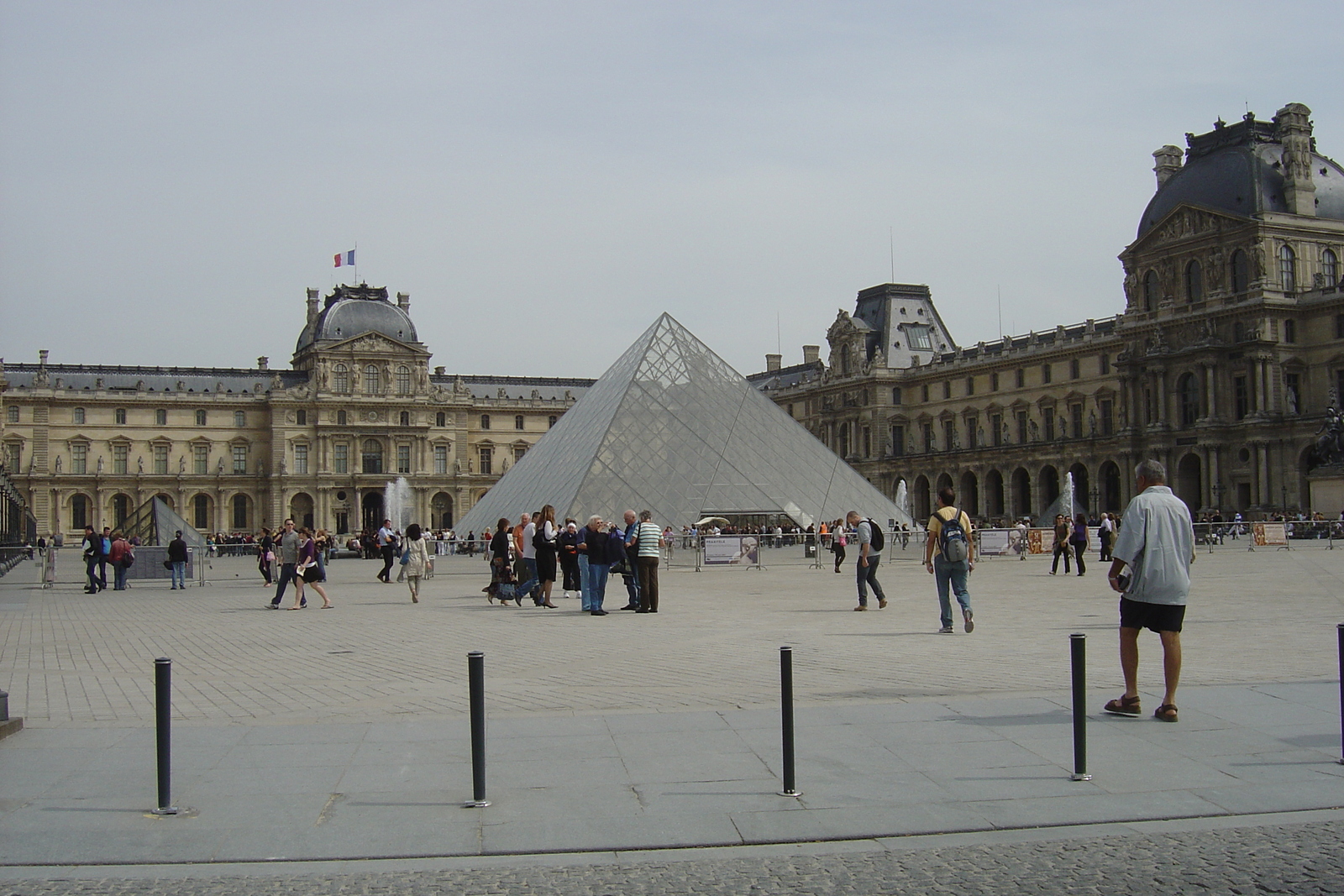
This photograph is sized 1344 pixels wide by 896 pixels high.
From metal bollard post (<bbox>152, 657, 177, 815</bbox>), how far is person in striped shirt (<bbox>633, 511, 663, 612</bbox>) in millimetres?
10390

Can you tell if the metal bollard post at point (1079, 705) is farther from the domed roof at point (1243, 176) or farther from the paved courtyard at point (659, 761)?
the domed roof at point (1243, 176)

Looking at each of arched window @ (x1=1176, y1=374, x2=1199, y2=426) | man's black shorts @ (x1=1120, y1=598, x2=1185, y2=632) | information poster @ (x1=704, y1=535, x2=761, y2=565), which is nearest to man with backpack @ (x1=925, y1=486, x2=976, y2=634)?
man's black shorts @ (x1=1120, y1=598, x2=1185, y2=632)

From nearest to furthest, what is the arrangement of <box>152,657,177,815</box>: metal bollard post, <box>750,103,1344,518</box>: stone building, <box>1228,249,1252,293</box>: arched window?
<box>152,657,177,815</box>: metal bollard post → <box>750,103,1344,518</box>: stone building → <box>1228,249,1252,293</box>: arched window

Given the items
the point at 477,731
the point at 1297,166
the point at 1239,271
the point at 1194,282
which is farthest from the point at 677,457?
the point at 1297,166

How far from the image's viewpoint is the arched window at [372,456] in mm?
83250

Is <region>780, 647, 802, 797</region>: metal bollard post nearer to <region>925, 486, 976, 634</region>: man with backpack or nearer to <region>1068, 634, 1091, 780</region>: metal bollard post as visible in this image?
<region>1068, 634, 1091, 780</region>: metal bollard post

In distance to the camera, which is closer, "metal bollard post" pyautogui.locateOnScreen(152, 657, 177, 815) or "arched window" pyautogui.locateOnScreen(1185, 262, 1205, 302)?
"metal bollard post" pyautogui.locateOnScreen(152, 657, 177, 815)

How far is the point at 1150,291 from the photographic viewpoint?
187 ft

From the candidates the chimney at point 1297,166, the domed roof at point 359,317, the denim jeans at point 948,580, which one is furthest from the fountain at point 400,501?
the denim jeans at point 948,580

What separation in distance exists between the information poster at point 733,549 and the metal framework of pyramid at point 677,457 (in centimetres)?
331

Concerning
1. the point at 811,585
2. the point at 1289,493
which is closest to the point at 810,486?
the point at 811,585

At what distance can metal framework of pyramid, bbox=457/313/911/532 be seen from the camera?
32.1 metres

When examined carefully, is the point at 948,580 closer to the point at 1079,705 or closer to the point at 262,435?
the point at 1079,705

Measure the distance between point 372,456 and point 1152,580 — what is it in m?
79.5
